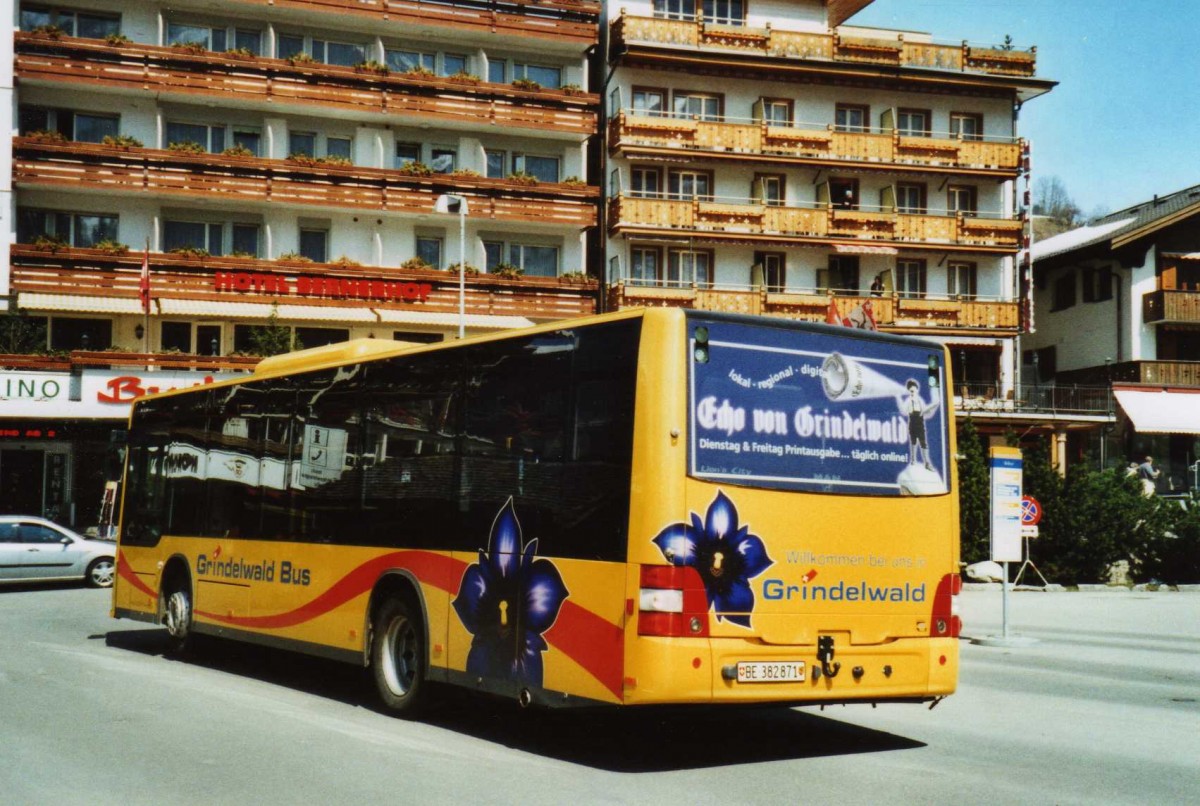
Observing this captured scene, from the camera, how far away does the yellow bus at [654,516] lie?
8.66 metres

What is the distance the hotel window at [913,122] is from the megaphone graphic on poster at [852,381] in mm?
40603

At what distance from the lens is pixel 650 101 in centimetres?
4600

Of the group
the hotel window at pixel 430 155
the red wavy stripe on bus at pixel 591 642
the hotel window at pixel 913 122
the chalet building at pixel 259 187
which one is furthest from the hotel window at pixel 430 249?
the red wavy stripe on bus at pixel 591 642

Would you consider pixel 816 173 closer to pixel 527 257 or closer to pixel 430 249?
pixel 527 257

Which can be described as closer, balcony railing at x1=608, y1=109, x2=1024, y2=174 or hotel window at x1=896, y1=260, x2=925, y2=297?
balcony railing at x1=608, y1=109, x2=1024, y2=174

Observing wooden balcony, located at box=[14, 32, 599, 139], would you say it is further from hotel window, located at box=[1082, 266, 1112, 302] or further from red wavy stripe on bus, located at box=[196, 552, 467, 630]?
red wavy stripe on bus, located at box=[196, 552, 467, 630]

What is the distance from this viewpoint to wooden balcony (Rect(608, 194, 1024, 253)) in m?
44.4

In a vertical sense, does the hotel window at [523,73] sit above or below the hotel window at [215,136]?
above

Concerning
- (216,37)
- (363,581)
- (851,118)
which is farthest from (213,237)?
(363,581)

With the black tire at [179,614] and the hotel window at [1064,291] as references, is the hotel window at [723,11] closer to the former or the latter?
the hotel window at [1064,291]

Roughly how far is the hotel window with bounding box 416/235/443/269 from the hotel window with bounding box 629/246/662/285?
6349 millimetres

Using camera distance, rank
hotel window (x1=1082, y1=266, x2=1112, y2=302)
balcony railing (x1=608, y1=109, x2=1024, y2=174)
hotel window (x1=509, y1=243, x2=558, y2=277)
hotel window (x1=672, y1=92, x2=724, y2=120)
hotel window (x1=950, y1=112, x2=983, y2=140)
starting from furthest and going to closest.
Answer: hotel window (x1=1082, y1=266, x2=1112, y2=302), hotel window (x1=950, y1=112, x2=983, y2=140), hotel window (x1=672, y1=92, x2=724, y2=120), balcony railing (x1=608, y1=109, x2=1024, y2=174), hotel window (x1=509, y1=243, x2=558, y2=277)

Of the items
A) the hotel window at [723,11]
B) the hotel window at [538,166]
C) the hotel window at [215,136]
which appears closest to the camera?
the hotel window at [215,136]

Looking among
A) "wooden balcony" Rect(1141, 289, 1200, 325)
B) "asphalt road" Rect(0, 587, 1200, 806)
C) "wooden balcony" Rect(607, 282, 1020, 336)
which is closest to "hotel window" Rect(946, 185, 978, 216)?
"wooden balcony" Rect(607, 282, 1020, 336)
